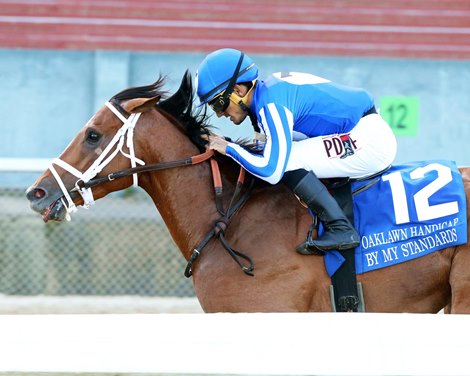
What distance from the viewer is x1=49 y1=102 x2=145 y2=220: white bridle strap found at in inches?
143

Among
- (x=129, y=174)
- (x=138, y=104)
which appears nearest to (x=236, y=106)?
(x=138, y=104)

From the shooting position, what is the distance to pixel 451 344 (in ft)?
6.95

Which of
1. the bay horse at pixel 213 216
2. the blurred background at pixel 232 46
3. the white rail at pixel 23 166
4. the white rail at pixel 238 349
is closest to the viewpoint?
the white rail at pixel 238 349

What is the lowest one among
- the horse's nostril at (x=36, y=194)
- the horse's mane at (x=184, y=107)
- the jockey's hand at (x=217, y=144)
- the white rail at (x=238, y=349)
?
the horse's nostril at (x=36, y=194)

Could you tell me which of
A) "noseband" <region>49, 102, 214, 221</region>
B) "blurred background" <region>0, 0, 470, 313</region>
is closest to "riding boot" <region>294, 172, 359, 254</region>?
"noseband" <region>49, 102, 214, 221</region>

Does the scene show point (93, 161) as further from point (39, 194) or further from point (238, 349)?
point (238, 349)

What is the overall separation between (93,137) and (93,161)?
105 millimetres

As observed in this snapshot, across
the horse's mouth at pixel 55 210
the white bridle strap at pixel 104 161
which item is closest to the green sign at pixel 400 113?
the white bridle strap at pixel 104 161

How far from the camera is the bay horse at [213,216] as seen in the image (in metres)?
3.49

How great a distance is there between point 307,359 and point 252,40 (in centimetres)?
709

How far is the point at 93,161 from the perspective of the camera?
367cm

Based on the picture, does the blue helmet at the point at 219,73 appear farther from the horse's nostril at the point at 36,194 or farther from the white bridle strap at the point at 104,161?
the horse's nostril at the point at 36,194

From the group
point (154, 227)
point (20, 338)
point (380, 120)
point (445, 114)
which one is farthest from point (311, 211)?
point (445, 114)

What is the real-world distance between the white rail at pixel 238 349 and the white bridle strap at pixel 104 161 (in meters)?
1.49
